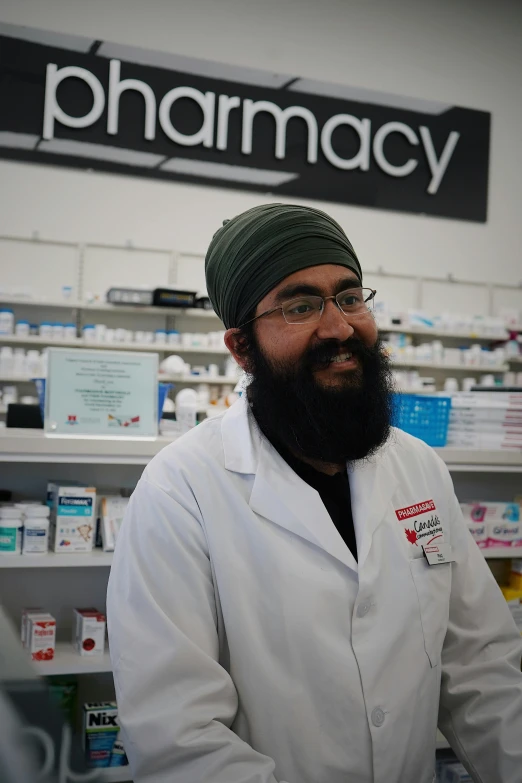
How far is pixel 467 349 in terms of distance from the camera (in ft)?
22.6

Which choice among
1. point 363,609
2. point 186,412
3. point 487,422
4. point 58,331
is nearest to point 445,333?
point 58,331

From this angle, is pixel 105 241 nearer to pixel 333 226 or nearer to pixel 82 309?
pixel 82 309

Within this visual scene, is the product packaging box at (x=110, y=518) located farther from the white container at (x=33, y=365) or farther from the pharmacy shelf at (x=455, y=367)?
the pharmacy shelf at (x=455, y=367)

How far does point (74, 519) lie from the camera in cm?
231

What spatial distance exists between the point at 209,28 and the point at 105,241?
2182 mm

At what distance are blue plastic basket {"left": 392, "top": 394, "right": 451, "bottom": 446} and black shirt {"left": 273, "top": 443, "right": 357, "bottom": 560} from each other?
4.17 feet

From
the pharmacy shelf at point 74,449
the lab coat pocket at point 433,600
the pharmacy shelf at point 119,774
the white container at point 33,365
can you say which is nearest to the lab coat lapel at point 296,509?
the lab coat pocket at point 433,600

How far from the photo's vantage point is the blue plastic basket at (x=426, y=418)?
2.75m

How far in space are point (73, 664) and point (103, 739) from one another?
0.28 m

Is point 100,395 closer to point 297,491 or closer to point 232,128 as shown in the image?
point 297,491

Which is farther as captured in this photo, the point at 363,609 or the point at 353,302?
the point at 353,302

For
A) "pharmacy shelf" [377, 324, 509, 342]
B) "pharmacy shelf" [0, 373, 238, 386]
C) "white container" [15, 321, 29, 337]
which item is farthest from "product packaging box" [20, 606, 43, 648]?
"pharmacy shelf" [377, 324, 509, 342]

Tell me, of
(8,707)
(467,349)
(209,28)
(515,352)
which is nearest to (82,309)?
(209,28)

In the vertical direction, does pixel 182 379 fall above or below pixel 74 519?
above
